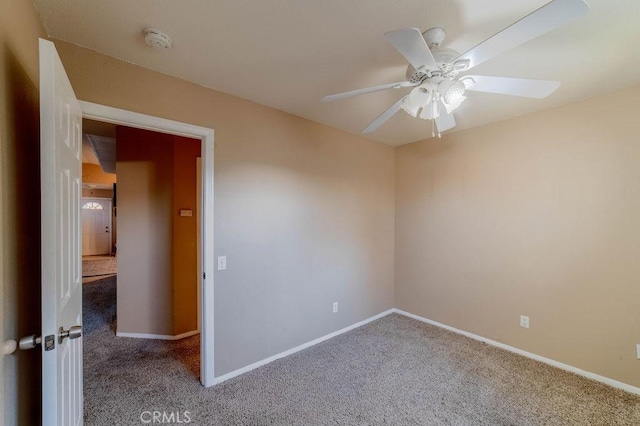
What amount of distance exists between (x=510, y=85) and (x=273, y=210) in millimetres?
1981

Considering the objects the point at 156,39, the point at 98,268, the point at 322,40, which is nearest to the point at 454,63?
the point at 322,40

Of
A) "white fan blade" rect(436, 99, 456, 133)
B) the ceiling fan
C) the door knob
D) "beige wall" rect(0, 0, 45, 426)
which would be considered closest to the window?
"beige wall" rect(0, 0, 45, 426)

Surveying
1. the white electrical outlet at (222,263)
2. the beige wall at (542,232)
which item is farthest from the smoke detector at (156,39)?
the beige wall at (542,232)

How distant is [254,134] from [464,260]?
8.94 ft

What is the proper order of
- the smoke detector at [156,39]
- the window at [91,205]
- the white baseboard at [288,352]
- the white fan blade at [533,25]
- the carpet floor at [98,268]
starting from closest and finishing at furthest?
the white fan blade at [533,25]
the smoke detector at [156,39]
the white baseboard at [288,352]
the carpet floor at [98,268]
the window at [91,205]

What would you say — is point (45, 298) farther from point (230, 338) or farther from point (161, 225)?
point (161, 225)

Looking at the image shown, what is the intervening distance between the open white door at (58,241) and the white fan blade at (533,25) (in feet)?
5.61

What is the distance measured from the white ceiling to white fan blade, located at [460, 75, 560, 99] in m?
0.29

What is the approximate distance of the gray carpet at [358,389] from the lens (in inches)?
71.4

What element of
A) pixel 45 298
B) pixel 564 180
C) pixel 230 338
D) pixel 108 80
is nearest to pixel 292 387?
pixel 230 338

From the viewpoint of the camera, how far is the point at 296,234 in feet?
8.90

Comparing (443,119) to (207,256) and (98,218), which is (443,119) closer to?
(207,256)

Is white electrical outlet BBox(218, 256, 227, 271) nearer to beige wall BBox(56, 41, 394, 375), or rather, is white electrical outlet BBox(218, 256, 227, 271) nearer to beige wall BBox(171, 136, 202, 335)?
beige wall BBox(56, 41, 394, 375)

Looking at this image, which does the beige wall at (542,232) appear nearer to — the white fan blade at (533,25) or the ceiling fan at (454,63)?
the ceiling fan at (454,63)
